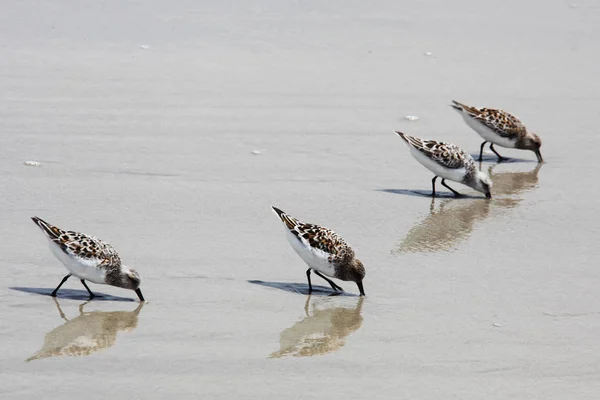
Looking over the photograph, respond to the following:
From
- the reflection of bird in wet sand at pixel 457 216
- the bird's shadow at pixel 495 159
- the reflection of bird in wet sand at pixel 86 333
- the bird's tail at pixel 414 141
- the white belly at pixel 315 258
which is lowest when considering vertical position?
the bird's shadow at pixel 495 159

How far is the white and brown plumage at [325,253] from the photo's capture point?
31.4ft

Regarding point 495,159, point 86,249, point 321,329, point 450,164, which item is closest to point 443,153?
point 450,164

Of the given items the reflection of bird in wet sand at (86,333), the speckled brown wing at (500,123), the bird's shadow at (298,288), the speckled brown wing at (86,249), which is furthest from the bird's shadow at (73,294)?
the speckled brown wing at (500,123)

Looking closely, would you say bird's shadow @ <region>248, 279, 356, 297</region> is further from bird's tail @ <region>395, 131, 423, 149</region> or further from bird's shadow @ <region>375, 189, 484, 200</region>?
bird's tail @ <region>395, 131, 423, 149</region>

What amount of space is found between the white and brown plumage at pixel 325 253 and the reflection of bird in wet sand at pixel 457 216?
49.9 inches

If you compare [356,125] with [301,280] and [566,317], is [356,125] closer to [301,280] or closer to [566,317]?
[301,280]

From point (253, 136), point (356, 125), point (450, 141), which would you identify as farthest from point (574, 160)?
point (253, 136)

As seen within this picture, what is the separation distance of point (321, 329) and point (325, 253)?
1.03m

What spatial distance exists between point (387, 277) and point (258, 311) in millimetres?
1549

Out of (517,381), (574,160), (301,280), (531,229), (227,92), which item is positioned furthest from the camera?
(227,92)

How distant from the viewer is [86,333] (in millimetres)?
8406

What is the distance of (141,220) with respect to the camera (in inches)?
447

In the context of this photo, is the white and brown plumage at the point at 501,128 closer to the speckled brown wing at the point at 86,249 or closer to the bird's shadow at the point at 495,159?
the bird's shadow at the point at 495,159

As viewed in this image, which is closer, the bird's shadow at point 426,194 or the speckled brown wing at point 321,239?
the speckled brown wing at point 321,239
